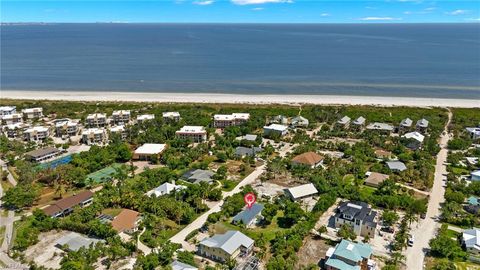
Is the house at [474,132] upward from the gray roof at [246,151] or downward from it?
upward

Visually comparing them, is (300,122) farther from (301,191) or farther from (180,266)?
(180,266)

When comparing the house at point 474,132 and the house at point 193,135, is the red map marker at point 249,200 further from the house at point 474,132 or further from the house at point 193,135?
the house at point 474,132

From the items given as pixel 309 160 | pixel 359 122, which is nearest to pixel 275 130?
pixel 309 160

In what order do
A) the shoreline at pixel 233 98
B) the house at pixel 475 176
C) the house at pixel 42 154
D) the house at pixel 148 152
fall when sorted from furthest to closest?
the shoreline at pixel 233 98 → the house at pixel 148 152 → the house at pixel 42 154 → the house at pixel 475 176

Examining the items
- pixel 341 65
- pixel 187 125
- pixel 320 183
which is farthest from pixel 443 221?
pixel 341 65

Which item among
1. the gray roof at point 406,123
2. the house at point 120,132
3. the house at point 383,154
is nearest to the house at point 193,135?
the house at point 120,132

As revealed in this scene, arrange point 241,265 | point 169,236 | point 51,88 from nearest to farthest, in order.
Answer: point 241,265 → point 169,236 → point 51,88

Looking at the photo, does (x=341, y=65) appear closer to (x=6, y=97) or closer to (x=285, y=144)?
(x=285, y=144)

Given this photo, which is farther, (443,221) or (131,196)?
(131,196)
